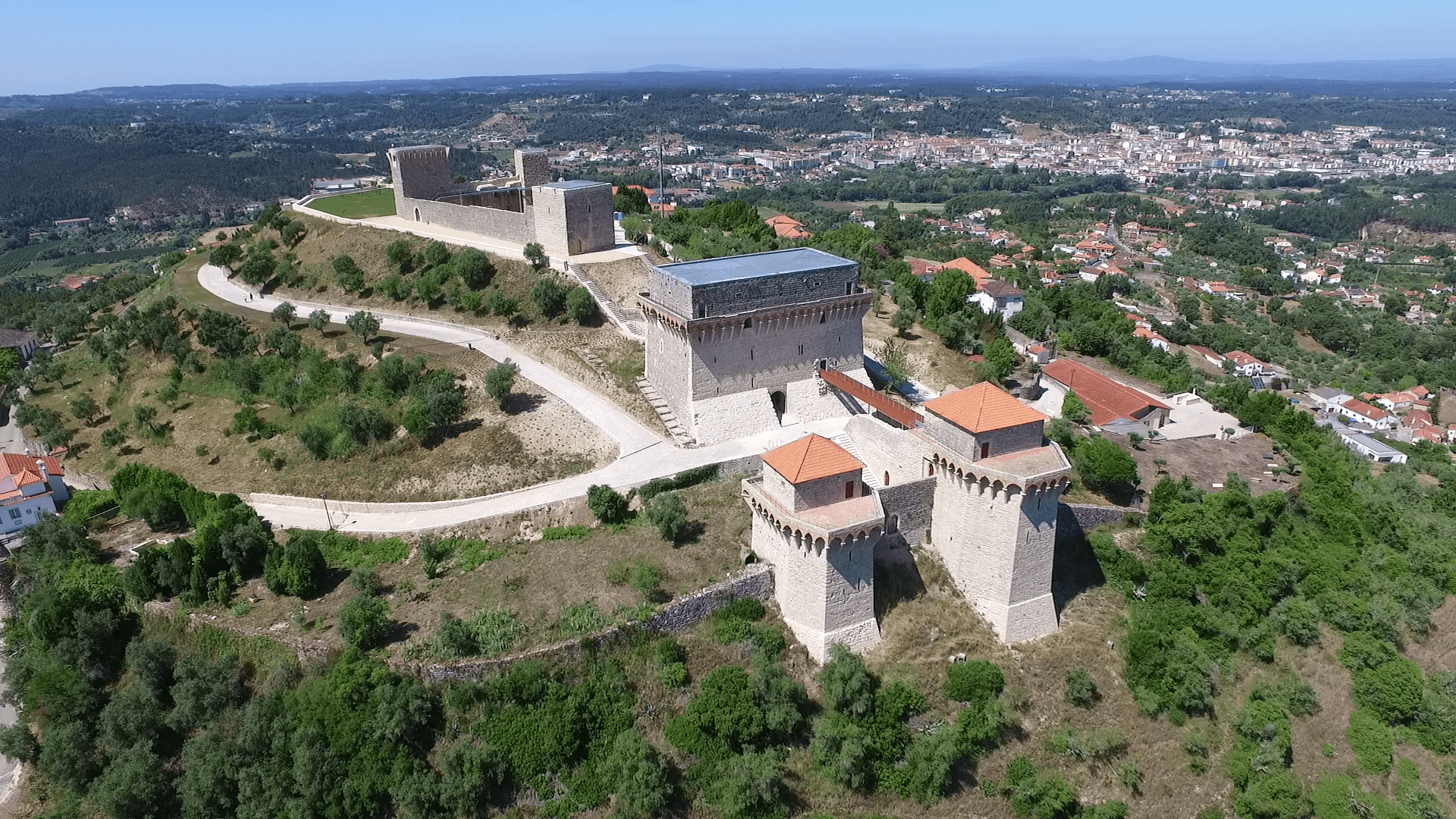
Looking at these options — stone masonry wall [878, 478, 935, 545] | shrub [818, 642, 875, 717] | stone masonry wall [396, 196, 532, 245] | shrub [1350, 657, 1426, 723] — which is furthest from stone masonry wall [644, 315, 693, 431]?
shrub [1350, 657, 1426, 723]

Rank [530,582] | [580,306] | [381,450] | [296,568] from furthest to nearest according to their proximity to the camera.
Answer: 1. [580,306]
2. [381,450]
3. [296,568]
4. [530,582]

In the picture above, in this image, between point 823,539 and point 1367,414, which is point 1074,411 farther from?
point 1367,414

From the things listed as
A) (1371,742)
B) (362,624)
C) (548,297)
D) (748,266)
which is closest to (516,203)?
(548,297)

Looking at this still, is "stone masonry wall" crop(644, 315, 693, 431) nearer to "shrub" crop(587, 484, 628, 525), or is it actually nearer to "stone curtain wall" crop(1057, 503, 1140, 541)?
"shrub" crop(587, 484, 628, 525)

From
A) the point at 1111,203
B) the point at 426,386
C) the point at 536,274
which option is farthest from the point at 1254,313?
the point at 426,386

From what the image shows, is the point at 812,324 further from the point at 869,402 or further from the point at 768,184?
the point at 768,184
